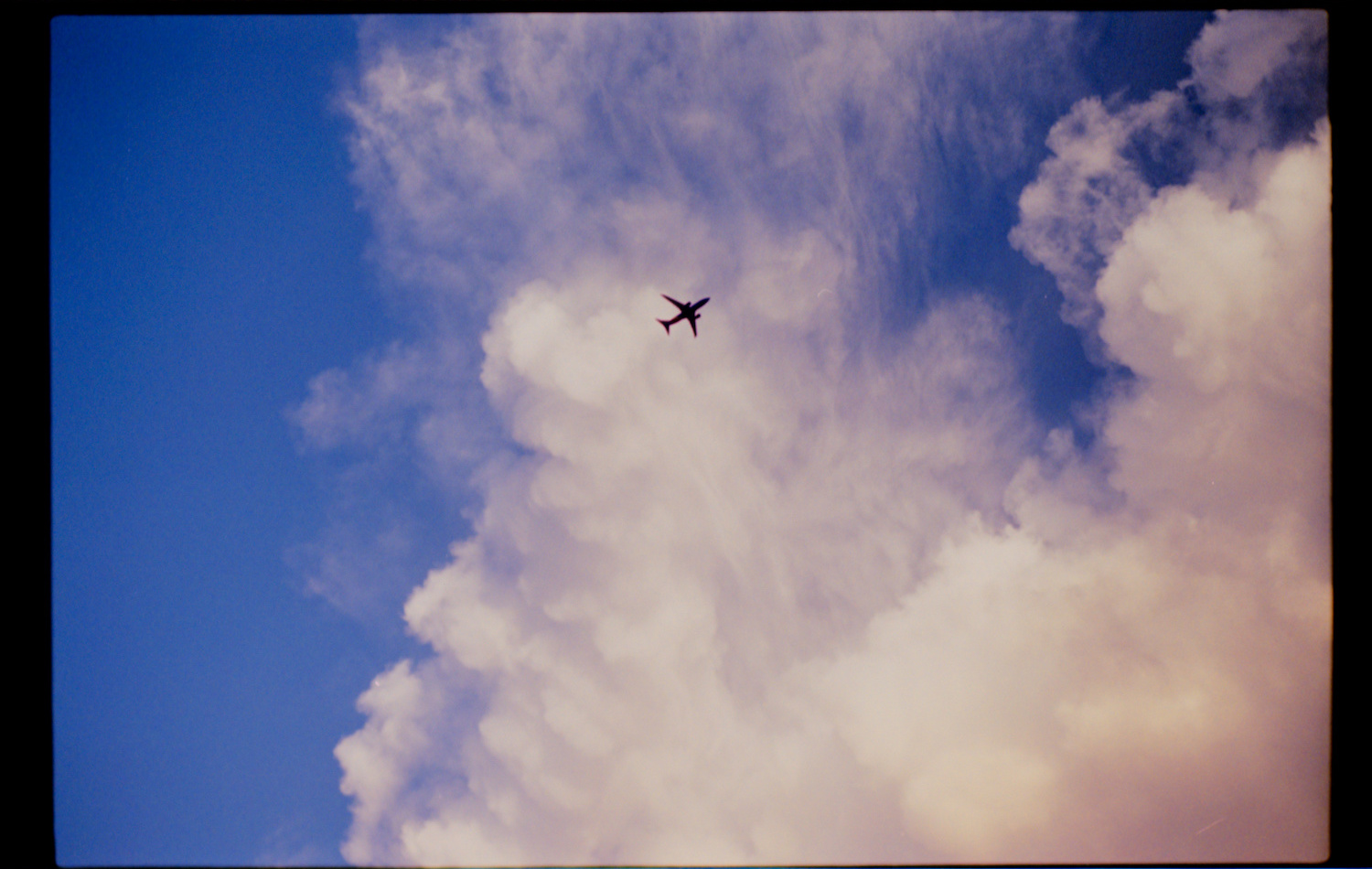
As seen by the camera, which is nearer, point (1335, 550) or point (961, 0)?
point (961, 0)

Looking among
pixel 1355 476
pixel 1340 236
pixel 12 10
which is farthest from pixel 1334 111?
pixel 12 10

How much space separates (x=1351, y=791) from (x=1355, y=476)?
7527 mm

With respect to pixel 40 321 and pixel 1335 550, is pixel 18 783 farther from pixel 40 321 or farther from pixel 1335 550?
pixel 1335 550

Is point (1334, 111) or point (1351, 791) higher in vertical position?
point (1334, 111)

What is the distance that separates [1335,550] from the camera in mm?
15688

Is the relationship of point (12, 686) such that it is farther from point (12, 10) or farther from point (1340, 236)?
point (1340, 236)

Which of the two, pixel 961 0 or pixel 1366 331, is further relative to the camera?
pixel 1366 331

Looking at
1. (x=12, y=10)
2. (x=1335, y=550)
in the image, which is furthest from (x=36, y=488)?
(x=1335, y=550)

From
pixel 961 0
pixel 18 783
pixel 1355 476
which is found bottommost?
pixel 18 783

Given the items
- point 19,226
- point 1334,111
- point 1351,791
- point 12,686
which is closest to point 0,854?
point 12,686

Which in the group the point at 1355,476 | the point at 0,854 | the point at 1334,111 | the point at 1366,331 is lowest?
the point at 0,854

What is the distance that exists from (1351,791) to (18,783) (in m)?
31.2

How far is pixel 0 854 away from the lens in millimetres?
15086

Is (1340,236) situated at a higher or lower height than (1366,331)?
higher
